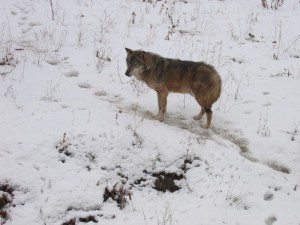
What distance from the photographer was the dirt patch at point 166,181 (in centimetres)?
575

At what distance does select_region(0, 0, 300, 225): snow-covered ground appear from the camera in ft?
17.0

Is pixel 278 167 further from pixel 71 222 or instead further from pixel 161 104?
pixel 71 222

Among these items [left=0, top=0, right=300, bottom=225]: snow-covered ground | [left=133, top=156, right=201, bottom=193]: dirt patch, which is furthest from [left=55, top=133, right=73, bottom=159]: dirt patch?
[left=133, top=156, right=201, bottom=193]: dirt patch

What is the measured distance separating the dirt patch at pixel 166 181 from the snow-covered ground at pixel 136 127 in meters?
0.05

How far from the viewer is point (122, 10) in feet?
40.7

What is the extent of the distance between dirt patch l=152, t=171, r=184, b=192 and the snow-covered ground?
0.18 feet

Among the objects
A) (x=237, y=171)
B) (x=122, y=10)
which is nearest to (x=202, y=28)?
(x=122, y=10)

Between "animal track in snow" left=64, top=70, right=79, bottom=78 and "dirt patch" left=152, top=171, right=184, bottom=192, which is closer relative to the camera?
"dirt patch" left=152, top=171, right=184, bottom=192

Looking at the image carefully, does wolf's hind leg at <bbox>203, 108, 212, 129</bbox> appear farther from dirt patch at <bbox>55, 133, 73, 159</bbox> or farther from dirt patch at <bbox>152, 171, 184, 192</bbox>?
dirt patch at <bbox>55, 133, 73, 159</bbox>

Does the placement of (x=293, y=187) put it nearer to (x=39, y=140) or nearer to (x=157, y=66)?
(x=157, y=66)

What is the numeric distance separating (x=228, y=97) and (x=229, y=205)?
356cm

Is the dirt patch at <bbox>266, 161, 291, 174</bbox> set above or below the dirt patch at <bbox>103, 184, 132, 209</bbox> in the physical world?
above

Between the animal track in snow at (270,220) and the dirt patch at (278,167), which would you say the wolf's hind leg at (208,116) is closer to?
the dirt patch at (278,167)

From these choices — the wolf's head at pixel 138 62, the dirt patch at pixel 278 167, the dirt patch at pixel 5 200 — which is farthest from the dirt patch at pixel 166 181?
the wolf's head at pixel 138 62
